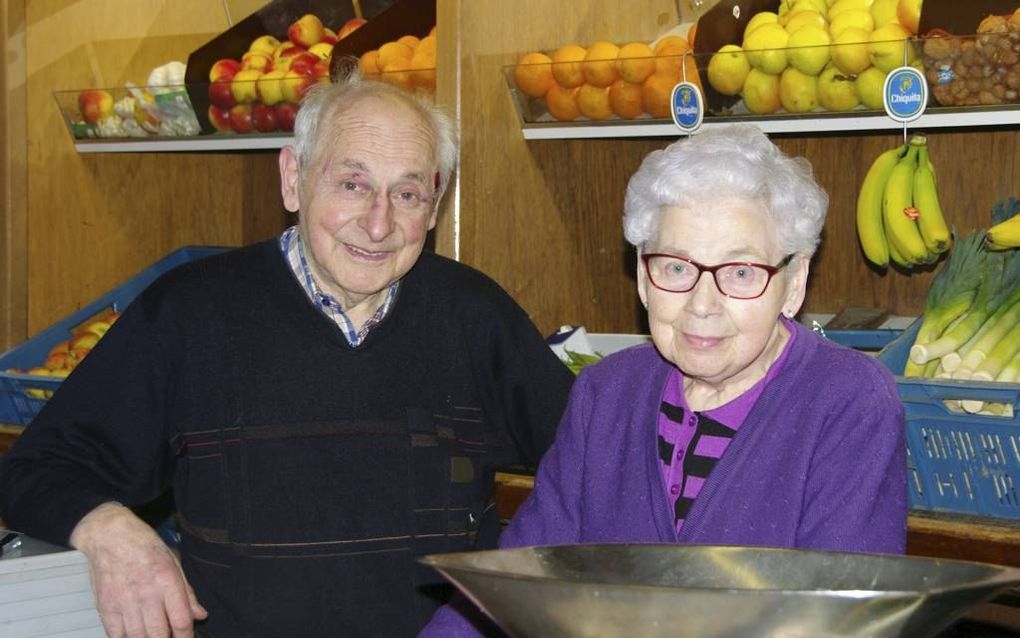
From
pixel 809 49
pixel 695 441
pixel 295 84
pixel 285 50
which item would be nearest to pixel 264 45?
pixel 285 50

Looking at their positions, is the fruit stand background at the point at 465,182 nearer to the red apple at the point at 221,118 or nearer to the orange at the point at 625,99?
the orange at the point at 625,99

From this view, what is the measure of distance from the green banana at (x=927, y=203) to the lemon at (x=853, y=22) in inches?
11.5

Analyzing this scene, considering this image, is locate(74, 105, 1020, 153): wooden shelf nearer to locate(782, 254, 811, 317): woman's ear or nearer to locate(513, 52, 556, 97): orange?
locate(513, 52, 556, 97): orange

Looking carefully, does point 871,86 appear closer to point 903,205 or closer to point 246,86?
point 903,205

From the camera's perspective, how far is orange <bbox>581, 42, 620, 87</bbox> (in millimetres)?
2543

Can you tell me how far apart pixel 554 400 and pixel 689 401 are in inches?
15.2

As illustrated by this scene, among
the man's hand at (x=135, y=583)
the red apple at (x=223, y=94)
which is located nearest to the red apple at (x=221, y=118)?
the red apple at (x=223, y=94)

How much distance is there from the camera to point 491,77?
267cm

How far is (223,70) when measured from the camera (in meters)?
3.16

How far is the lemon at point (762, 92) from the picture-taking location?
93.9 inches

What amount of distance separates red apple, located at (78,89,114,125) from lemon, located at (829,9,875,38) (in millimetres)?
1921

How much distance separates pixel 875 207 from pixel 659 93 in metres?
0.49

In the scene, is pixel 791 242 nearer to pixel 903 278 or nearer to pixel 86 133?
pixel 903 278

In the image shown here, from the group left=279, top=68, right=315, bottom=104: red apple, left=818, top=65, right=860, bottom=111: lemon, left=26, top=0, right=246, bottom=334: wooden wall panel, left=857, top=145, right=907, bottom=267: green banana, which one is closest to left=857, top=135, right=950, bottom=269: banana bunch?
left=857, top=145, right=907, bottom=267: green banana
